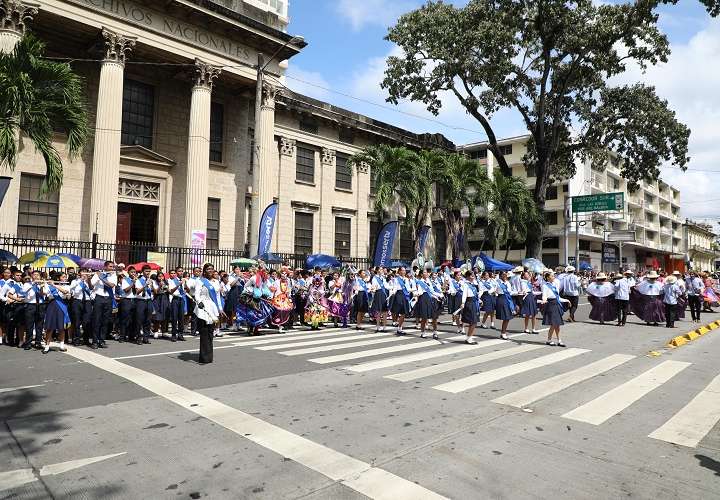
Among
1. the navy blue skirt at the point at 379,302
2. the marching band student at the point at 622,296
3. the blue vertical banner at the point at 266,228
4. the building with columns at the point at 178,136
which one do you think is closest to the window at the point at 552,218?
the building with columns at the point at 178,136

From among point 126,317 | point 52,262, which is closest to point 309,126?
point 52,262

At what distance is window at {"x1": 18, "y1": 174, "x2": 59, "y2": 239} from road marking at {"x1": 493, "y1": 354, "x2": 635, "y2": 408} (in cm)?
1950

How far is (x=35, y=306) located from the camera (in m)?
11.1

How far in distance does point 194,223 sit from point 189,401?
16247 mm

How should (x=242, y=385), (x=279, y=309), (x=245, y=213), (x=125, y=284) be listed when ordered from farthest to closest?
(x=245, y=213), (x=279, y=309), (x=125, y=284), (x=242, y=385)

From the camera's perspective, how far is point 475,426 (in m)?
5.68

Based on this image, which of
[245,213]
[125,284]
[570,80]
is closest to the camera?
[125,284]

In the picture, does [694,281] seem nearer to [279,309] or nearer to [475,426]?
[279,309]

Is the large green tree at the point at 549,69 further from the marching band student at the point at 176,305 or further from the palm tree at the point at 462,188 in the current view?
the marching band student at the point at 176,305

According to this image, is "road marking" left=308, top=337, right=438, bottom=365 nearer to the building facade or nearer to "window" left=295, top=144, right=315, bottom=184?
"window" left=295, top=144, right=315, bottom=184

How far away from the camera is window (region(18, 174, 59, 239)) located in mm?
19734

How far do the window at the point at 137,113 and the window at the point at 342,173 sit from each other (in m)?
11.5

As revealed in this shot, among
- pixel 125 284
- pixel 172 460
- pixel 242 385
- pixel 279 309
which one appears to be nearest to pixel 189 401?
pixel 242 385

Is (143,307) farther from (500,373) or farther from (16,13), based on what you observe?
(16,13)
